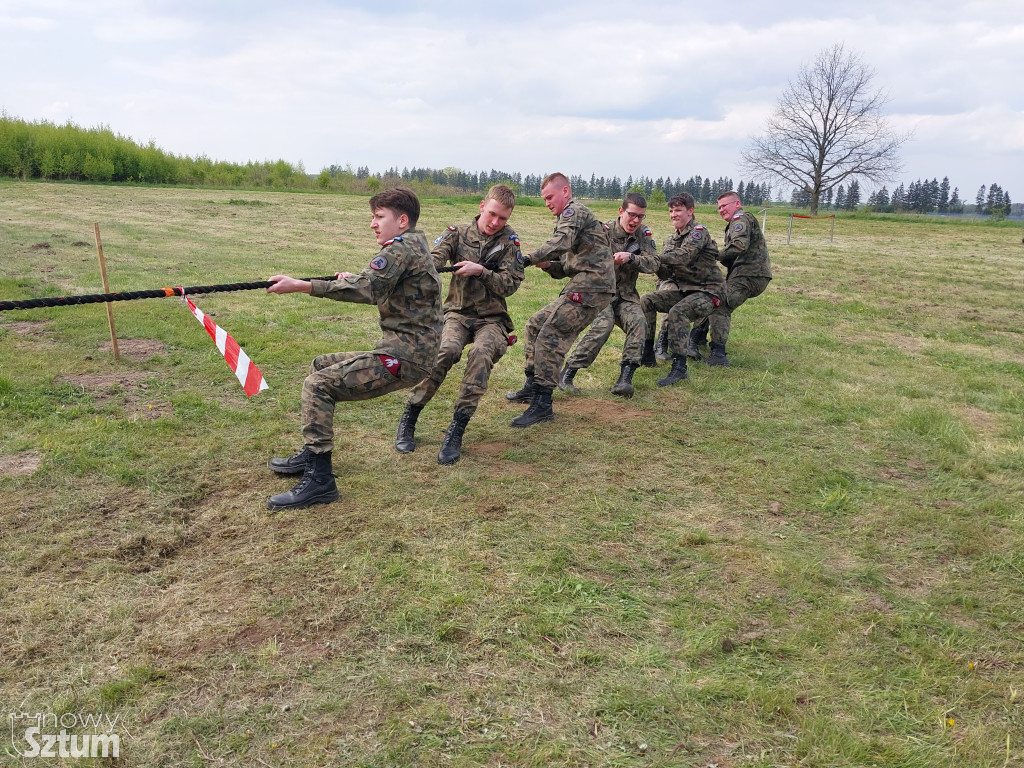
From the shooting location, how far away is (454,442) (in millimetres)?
5691

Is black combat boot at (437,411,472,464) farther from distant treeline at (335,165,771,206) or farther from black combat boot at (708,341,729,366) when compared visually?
distant treeline at (335,165,771,206)

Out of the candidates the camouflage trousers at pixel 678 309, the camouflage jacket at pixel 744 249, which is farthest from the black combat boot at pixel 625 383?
the camouflage jacket at pixel 744 249

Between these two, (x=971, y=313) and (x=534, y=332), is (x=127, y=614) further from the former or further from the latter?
(x=971, y=313)

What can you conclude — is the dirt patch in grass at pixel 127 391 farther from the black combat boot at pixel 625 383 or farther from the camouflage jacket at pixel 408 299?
the black combat boot at pixel 625 383

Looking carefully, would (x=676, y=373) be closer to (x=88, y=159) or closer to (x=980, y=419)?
(x=980, y=419)

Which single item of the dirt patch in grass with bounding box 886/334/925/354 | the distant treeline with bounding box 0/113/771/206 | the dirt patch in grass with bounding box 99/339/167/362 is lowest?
→ the dirt patch in grass with bounding box 886/334/925/354

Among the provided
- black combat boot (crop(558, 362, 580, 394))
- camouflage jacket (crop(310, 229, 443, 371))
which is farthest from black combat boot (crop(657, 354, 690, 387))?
camouflage jacket (crop(310, 229, 443, 371))

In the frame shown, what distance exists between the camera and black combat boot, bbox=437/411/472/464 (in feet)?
18.4

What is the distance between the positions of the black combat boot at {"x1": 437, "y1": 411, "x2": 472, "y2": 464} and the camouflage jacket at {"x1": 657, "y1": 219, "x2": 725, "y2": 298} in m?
3.65

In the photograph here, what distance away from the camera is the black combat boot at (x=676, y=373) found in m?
8.05

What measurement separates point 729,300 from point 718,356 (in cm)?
76

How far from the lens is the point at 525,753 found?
272 centimetres

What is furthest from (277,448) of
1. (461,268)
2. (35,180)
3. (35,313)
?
(35,180)

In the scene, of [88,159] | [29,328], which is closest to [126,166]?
[88,159]
